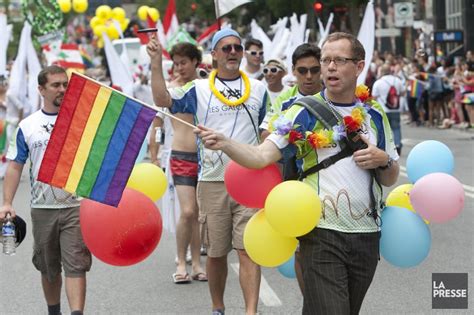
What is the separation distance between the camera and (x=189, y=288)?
934 cm

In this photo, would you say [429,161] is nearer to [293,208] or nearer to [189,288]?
[293,208]

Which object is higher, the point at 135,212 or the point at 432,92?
the point at 135,212

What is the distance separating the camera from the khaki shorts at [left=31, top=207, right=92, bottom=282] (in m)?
7.27

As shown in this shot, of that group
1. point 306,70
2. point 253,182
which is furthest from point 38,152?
point 253,182

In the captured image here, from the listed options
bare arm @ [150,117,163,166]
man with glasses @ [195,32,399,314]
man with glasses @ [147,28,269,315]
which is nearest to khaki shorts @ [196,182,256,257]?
man with glasses @ [147,28,269,315]

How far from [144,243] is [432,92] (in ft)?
78.4

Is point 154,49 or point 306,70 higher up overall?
point 154,49

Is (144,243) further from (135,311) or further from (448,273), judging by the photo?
(448,273)

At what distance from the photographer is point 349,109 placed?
5418 mm

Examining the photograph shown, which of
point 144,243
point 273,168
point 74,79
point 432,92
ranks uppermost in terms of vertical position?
point 74,79

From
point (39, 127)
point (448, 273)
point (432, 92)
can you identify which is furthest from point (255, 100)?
point (432, 92)

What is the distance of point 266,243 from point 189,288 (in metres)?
3.99

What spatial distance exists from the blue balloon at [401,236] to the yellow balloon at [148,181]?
1573 mm

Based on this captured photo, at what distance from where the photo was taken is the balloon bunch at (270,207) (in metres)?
5.16
